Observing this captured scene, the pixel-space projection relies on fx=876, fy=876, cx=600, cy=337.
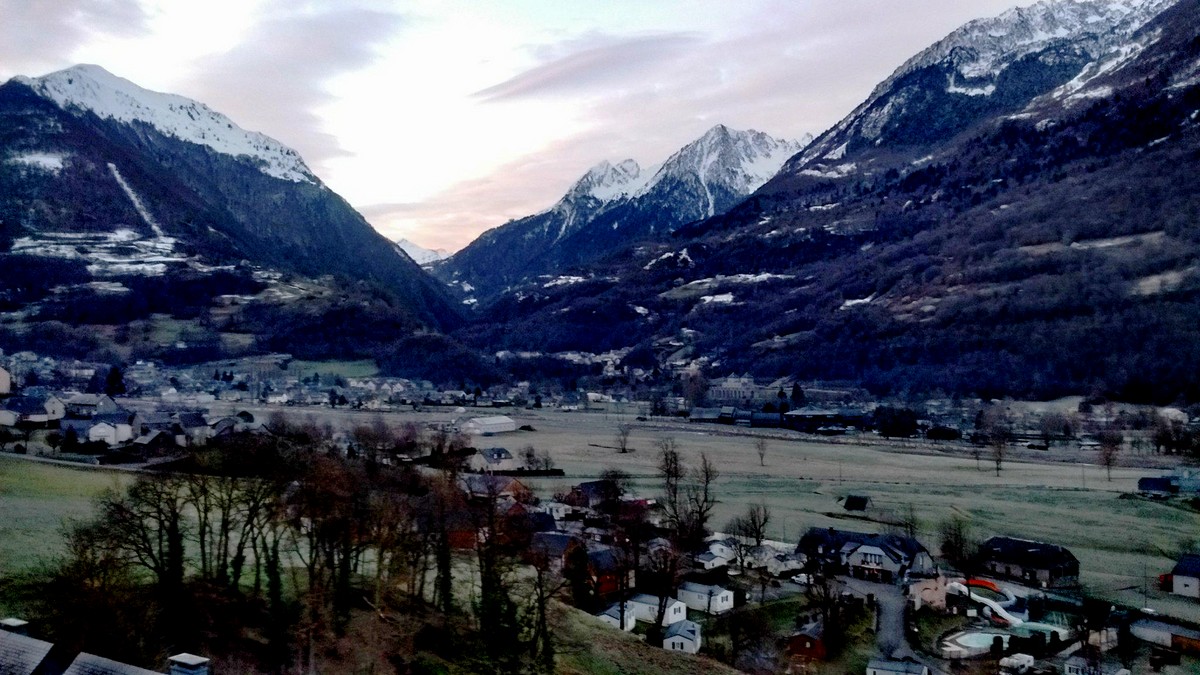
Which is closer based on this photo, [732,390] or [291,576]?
[291,576]

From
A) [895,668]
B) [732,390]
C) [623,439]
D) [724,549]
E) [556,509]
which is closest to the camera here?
[895,668]

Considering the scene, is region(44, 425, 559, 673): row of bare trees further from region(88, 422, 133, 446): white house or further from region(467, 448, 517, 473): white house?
region(467, 448, 517, 473): white house

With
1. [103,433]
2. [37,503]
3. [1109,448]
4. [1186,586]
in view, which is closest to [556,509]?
[37,503]

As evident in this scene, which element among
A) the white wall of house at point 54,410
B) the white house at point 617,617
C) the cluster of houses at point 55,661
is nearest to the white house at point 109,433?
the white wall of house at point 54,410

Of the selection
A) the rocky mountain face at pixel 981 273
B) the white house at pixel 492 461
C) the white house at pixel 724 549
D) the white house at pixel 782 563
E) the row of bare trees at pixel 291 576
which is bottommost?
the white house at pixel 782 563

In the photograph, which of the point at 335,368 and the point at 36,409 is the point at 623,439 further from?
the point at 335,368

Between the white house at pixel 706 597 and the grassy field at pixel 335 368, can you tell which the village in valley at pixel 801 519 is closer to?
the white house at pixel 706 597
